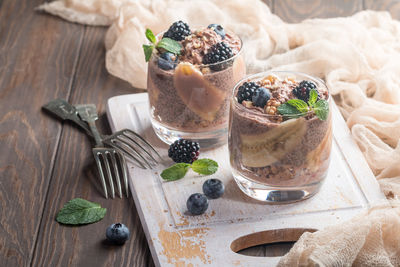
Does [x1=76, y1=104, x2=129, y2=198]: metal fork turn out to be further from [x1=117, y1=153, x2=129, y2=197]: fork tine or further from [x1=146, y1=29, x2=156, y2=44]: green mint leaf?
[x1=146, y1=29, x2=156, y2=44]: green mint leaf

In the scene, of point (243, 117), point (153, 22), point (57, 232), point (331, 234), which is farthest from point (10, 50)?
point (331, 234)

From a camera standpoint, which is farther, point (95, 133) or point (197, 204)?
point (95, 133)

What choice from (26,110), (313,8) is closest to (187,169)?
(26,110)

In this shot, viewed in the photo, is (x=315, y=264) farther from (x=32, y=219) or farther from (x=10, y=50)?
(x=10, y=50)

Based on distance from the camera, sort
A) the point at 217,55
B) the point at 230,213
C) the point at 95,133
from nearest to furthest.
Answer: the point at 230,213 → the point at 217,55 → the point at 95,133

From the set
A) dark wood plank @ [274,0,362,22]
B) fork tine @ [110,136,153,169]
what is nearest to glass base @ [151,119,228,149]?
fork tine @ [110,136,153,169]

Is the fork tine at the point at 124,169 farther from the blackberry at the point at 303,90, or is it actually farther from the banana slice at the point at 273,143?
the blackberry at the point at 303,90

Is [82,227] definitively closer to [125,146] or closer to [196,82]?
[125,146]
